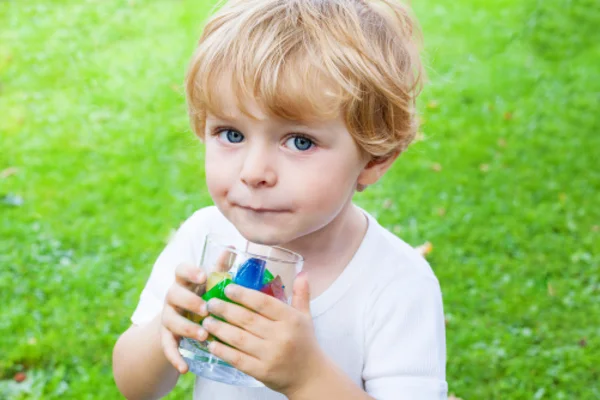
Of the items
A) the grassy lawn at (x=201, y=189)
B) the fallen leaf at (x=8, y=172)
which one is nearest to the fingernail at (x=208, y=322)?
the grassy lawn at (x=201, y=189)

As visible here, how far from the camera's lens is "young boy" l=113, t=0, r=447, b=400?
171cm

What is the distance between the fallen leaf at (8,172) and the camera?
17.0 ft

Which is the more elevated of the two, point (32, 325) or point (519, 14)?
point (519, 14)

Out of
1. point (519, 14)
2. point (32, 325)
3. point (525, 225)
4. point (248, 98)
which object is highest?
point (519, 14)

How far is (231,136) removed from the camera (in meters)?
1.83

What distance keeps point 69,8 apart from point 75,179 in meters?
3.29

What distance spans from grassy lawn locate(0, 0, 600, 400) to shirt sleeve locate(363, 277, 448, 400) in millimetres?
1339

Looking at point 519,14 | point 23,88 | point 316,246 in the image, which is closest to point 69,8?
point 23,88

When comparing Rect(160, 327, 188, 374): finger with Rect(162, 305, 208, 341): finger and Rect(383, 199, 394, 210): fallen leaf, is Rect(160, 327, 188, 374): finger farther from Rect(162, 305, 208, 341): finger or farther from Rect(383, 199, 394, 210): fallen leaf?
Rect(383, 199, 394, 210): fallen leaf

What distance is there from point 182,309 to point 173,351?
0.11m

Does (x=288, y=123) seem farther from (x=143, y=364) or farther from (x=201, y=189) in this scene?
(x=201, y=189)

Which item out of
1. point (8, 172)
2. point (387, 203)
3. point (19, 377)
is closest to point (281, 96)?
point (19, 377)

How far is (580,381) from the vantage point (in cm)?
387

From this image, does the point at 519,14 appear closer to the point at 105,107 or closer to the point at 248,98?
the point at 105,107
